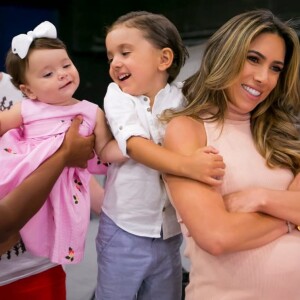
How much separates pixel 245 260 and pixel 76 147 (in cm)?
63

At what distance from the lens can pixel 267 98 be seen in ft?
5.45

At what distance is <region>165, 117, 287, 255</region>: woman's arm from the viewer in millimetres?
1279

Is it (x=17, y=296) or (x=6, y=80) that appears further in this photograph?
(x=6, y=80)

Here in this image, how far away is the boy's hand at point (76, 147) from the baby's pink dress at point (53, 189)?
3cm

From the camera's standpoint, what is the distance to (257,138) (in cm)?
155

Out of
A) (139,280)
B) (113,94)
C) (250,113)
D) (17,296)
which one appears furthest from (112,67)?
(17,296)

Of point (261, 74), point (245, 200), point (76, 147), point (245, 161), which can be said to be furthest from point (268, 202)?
point (76, 147)

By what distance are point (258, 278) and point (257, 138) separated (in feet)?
1.50

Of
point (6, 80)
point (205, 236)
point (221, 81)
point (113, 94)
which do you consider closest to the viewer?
point (205, 236)

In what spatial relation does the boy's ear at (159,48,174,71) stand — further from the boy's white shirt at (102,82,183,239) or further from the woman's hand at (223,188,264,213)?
the woman's hand at (223,188,264,213)

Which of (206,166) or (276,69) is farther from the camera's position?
(276,69)

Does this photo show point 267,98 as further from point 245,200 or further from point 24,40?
point 24,40

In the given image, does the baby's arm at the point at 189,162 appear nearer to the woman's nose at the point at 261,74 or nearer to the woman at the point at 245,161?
the woman at the point at 245,161

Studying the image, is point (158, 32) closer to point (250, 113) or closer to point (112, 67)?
point (112, 67)
